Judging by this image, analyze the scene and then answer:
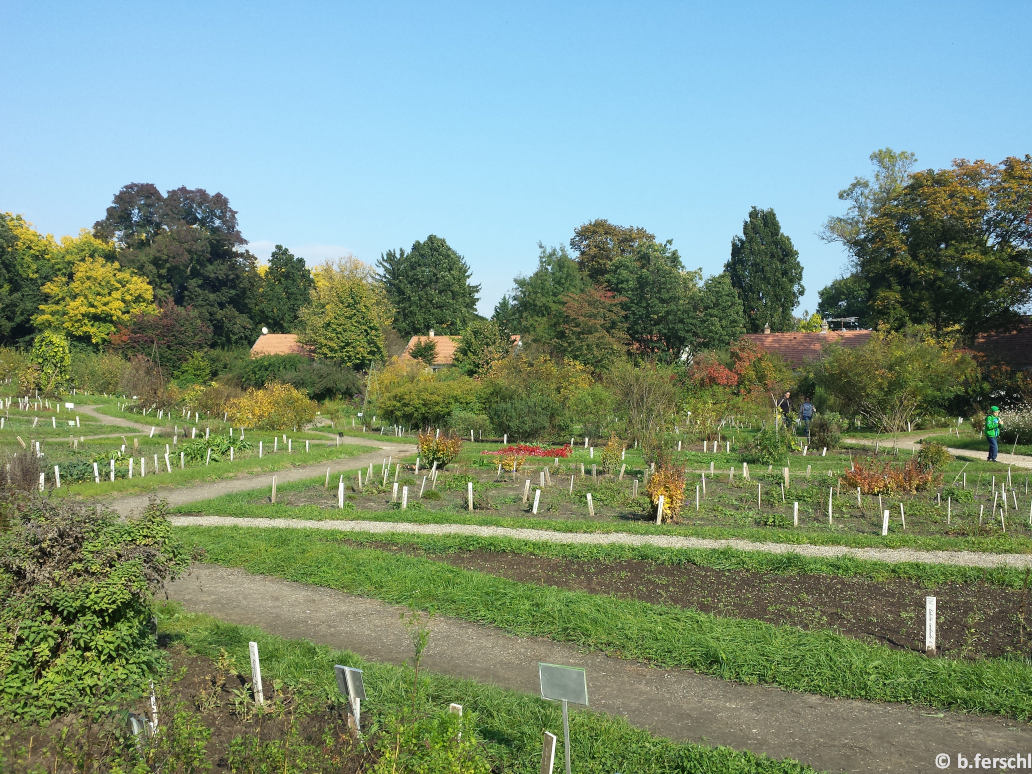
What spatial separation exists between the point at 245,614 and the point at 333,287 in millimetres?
55780

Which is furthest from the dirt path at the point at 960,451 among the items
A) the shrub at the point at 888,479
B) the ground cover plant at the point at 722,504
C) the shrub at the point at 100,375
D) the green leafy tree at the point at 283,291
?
the green leafy tree at the point at 283,291

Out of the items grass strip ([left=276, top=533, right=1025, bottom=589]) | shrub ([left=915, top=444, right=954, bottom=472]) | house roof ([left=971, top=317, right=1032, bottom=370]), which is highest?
house roof ([left=971, top=317, right=1032, bottom=370])

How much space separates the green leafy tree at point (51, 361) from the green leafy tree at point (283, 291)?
93.4 feet

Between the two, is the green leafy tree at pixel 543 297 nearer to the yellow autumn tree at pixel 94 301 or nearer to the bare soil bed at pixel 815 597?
the yellow autumn tree at pixel 94 301

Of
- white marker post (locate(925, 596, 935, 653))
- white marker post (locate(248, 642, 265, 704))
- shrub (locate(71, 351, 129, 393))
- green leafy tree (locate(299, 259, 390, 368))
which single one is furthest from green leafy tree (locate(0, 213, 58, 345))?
white marker post (locate(925, 596, 935, 653))

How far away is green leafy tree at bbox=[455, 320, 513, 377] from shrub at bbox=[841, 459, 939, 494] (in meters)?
27.2

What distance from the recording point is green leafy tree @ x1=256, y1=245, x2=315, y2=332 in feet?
242

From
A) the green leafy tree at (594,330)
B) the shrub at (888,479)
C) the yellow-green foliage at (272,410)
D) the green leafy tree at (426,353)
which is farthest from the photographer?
the green leafy tree at (426,353)

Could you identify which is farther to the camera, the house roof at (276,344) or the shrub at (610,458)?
the house roof at (276,344)

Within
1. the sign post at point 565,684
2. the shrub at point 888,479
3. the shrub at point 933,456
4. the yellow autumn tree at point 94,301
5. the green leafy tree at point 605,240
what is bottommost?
the sign post at point 565,684

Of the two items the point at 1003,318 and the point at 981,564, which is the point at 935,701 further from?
the point at 1003,318

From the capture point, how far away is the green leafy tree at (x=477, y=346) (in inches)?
1806

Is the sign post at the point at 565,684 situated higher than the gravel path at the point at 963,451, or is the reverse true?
the gravel path at the point at 963,451

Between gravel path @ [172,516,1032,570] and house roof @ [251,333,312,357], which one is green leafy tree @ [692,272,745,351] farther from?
house roof @ [251,333,312,357]
